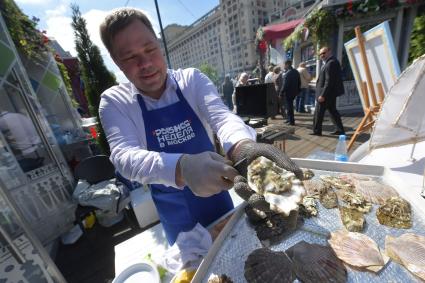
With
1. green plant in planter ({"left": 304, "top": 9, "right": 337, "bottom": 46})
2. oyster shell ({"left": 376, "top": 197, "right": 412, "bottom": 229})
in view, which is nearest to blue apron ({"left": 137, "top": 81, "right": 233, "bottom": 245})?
oyster shell ({"left": 376, "top": 197, "right": 412, "bottom": 229})

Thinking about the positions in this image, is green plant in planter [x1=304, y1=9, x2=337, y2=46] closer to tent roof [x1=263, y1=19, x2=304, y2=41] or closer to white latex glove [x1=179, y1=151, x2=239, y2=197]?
tent roof [x1=263, y1=19, x2=304, y2=41]

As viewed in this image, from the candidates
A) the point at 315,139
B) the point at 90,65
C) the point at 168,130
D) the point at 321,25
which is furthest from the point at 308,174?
the point at 321,25

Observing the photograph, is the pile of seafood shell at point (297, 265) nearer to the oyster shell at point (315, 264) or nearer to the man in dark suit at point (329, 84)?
the oyster shell at point (315, 264)

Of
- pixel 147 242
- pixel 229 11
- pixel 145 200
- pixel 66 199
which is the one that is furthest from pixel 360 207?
pixel 229 11

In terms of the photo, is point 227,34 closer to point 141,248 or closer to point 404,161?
point 404,161

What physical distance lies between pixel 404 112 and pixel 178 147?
1517mm

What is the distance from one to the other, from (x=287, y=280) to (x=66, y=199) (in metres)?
3.93

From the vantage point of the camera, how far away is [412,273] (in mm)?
708

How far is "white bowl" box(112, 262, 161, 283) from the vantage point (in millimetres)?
1087

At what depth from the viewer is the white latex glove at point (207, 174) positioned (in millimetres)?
826

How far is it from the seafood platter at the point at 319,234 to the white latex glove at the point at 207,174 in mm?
72

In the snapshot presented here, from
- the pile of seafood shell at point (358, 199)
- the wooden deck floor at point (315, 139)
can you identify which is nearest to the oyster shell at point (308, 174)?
the pile of seafood shell at point (358, 199)

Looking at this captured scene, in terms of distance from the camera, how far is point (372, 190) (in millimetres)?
1056

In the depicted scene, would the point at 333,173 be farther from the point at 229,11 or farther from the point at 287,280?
the point at 229,11
